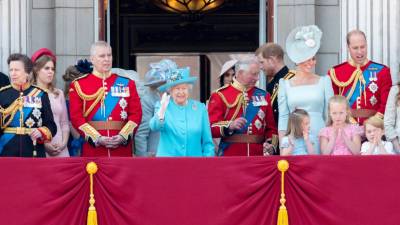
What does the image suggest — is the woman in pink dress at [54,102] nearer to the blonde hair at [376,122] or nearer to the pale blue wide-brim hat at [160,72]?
the pale blue wide-brim hat at [160,72]

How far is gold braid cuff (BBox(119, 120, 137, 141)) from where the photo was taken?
1315 cm

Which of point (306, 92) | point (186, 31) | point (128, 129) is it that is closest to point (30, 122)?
point (128, 129)

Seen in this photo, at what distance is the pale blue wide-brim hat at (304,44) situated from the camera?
525 inches

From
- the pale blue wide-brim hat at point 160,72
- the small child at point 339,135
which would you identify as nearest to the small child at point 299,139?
the small child at point 339,135

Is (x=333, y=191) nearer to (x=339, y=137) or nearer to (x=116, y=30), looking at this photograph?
(x=339, y=137)

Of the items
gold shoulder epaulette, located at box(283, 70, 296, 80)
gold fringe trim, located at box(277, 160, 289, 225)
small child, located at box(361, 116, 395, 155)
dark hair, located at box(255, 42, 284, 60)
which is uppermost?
dark hair, located at box(255, 42, 284, 60)

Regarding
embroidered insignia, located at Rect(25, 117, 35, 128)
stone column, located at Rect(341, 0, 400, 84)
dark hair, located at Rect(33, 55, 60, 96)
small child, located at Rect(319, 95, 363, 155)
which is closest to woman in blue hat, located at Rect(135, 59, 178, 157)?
dark hair, located at Rect(33, 55, 60, 96)

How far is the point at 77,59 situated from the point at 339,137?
3.45 metres

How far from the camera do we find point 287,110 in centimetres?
1316

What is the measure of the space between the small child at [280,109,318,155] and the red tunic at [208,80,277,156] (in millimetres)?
810

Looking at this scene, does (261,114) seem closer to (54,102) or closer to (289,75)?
(289,75)

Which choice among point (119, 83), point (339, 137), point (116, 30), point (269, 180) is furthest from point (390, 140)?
point (116, 30)

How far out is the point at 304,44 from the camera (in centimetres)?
1343

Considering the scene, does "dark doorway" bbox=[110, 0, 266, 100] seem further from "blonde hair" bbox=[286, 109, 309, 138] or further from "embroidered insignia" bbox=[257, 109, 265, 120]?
"blonde hair" bbox=[286, 109, 309, 138]
